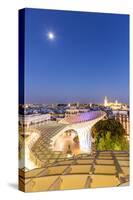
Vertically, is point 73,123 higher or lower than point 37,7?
lower

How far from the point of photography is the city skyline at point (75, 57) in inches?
282

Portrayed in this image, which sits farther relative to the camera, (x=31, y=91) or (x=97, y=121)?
(x=97, y=121)

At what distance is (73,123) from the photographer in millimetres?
7469

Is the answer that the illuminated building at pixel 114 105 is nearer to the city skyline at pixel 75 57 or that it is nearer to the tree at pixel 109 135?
the city skyline at pixel 75 57

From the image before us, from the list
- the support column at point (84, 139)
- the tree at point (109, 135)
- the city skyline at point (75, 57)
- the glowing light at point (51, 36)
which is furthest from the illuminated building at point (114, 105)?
the glowing light at point (51, 36)

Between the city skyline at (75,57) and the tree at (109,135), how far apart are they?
34 centimetres

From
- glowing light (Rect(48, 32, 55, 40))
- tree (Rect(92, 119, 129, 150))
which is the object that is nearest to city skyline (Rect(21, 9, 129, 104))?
glowing light (Rect(48, 32, 55, 40))

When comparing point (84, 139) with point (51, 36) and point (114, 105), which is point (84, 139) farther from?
point (51, 36)

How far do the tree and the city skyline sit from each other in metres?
0.34

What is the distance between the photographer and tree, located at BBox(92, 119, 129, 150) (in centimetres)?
766

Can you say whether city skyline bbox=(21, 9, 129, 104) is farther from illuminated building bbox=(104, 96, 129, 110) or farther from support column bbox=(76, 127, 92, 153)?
support column bbox=(76, 127, 92, 153)

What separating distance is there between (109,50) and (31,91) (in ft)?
4.02

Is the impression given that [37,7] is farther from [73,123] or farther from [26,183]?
[26,183]

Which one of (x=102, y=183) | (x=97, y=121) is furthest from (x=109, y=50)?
(x=102, y=183)
